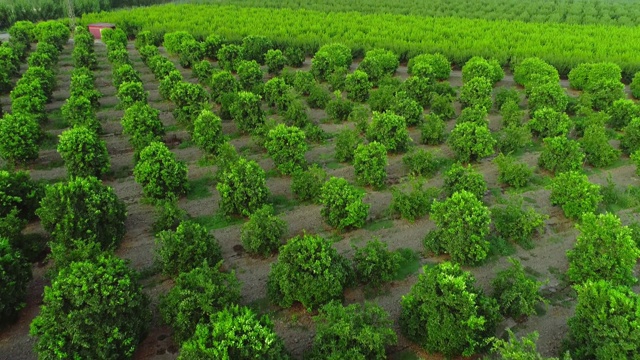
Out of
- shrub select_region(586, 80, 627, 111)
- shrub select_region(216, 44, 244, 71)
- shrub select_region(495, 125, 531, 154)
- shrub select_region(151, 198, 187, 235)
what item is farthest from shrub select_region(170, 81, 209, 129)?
shrub select_region(586, 80, 627, 111)

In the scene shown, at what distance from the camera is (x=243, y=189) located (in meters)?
14.1

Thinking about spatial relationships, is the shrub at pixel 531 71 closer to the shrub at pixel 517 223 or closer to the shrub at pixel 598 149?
the shrub at pixel 598 149

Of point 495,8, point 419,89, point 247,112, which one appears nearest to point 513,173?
point 419,89

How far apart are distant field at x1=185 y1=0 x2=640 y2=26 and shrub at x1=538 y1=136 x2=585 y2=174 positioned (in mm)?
29199

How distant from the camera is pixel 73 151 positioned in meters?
15.3

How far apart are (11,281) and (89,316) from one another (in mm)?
2796

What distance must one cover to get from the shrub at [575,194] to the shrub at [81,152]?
1598 centimetres

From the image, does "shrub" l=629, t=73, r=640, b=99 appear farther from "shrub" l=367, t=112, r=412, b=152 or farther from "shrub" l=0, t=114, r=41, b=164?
"shrub" l=0, t=114, r=41, b=164

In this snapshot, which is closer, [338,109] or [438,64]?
[338,109]

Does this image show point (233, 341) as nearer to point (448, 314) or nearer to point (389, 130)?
point (448, 314)

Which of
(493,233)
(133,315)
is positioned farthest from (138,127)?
(493,233)

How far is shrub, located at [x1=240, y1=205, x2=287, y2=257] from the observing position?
12676 mm

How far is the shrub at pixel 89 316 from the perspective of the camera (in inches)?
355

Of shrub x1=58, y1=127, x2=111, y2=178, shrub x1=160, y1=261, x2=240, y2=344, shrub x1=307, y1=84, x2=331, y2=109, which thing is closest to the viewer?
shrub x1=160, y1=261, x2=240, y2=344
